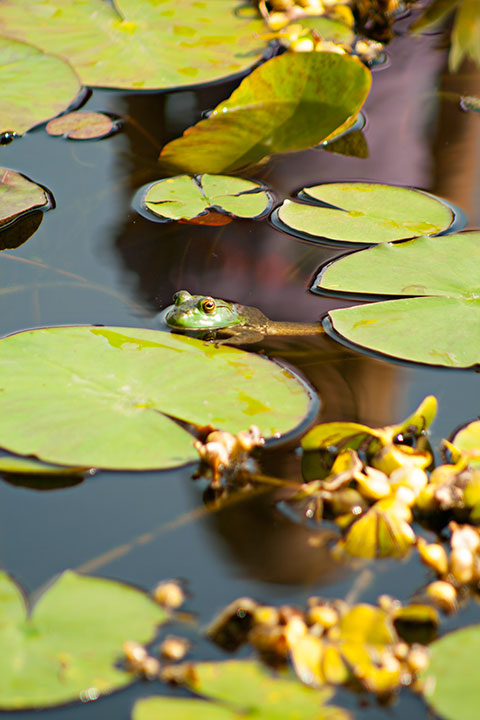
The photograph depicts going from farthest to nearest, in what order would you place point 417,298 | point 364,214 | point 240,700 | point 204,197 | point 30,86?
1. point 30,86
2. point 204,197
3. point 364,214
4. point 417,298
5. point 240,700

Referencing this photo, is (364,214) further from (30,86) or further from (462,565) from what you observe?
(30,86)

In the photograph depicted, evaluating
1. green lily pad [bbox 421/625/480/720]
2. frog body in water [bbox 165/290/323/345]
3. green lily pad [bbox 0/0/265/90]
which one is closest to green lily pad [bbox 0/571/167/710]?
green lily pad [bbox 421/625/480/720]

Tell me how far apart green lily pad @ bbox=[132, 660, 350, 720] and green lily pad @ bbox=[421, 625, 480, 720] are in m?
0.17

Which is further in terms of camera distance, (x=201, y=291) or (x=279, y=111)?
(x=279, y=111)

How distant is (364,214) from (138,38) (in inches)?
71.2

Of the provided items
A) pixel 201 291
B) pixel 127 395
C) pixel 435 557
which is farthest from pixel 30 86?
pixel 435 557

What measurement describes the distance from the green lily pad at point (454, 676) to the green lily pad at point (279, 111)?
7.42ft

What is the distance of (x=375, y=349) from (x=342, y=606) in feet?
3.00

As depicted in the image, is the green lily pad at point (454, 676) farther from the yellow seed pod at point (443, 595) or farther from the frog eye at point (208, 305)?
the frog eye at point (208, 305)

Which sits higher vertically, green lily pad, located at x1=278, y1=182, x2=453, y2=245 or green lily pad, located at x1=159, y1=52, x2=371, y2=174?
green lily pad, located at x1=159, y1=52, x2=371, y2=174

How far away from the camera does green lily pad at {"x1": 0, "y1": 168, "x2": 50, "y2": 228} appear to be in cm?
280

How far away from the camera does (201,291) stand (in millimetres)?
2623

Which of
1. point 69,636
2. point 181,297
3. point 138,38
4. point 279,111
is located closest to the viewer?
point 69,636

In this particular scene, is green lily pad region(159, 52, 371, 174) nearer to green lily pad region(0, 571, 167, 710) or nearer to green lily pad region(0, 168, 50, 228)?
green lily pad region(0, 168, 50, 228)
